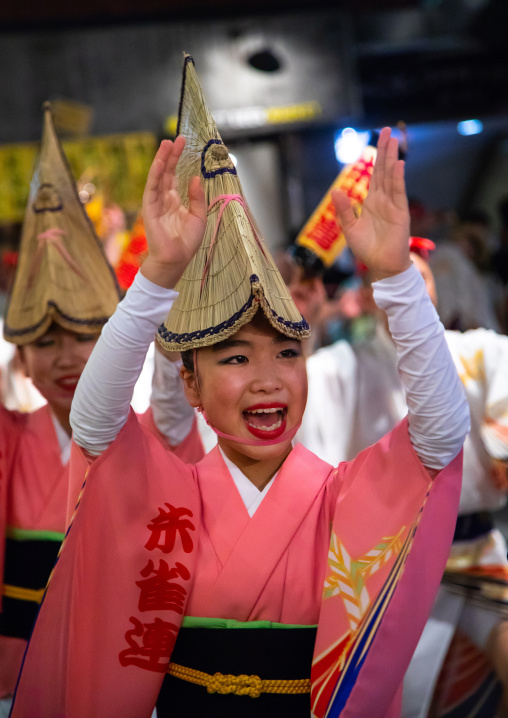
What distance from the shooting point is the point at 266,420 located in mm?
1613

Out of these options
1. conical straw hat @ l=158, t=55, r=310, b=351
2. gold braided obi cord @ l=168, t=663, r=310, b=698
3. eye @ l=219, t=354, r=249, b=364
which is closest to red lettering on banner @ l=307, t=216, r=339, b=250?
conical straw hat @ l=158, t=55, r=310, b=351

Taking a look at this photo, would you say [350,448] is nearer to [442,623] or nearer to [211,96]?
[442,623]

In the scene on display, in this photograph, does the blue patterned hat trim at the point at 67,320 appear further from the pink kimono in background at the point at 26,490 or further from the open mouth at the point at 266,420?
the open mouth at the point at 266,420

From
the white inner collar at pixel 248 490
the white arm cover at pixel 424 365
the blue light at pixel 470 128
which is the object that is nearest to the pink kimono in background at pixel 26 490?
the white inner collar at pixel 248 490

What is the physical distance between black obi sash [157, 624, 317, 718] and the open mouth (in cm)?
41

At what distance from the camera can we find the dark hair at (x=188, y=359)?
1700mm

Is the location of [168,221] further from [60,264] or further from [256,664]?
[256,664]

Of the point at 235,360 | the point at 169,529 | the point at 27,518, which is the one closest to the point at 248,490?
the point at 169,529

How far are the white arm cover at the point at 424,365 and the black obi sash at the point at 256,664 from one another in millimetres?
507

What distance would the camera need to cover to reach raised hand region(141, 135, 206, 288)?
1.41 m

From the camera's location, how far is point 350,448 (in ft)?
9.66

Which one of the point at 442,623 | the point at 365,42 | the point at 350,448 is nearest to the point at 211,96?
the point at 365,42

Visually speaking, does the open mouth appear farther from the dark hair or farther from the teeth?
the dark hair

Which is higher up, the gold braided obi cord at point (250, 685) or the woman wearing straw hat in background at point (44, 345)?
the woman wearing straw hat in background at point (44, 345)
